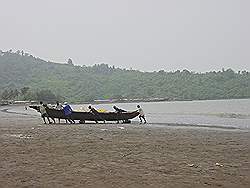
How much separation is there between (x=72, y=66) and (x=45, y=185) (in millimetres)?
178231

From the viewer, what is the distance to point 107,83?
151375mm

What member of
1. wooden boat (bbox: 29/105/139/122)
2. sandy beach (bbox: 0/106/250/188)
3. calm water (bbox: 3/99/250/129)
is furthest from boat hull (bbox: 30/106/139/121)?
sandy beach (bbox: 0/106/250/188)

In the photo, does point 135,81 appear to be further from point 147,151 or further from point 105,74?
point 147,151

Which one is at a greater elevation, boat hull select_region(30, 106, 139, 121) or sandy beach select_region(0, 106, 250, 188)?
boat hull select_region(30, 106, 139, 121)

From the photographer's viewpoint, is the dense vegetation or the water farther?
the dense vegetation

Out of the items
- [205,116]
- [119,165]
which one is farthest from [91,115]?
[205,116]

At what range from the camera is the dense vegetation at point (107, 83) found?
125 m

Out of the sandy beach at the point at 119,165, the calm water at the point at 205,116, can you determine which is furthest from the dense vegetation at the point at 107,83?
the sandy beach at the point at 119,165

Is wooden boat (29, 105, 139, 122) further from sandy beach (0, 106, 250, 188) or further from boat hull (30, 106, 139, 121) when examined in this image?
sandy beach (0, 106, 250, 188)

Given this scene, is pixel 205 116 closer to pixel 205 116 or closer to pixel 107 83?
pixel 205 116

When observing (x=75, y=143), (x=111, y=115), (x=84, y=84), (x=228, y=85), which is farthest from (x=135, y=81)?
(x=75, y=143)

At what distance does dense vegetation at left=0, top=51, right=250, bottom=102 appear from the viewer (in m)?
125

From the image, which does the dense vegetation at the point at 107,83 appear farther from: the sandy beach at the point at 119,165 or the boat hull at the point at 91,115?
the sandy beach at the point at 119,165

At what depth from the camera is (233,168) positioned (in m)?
9.98
